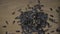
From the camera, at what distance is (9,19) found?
2.16m

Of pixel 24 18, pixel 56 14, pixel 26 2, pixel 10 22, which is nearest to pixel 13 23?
pixel 10 22

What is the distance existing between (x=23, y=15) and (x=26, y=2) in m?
0.20

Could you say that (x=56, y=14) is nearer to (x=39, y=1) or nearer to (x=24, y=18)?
(x=39, y=1)

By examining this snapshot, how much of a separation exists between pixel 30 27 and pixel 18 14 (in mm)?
267

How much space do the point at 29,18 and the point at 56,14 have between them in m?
0.39

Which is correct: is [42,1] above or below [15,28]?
above

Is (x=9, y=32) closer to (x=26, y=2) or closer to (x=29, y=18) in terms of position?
(x=29, y=18)

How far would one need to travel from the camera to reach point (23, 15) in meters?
2.11

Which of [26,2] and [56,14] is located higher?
[26,2]

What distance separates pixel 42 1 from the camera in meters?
2.10

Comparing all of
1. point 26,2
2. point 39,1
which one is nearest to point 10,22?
point 26,2

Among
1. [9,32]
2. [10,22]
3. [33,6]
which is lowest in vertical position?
[9,32]

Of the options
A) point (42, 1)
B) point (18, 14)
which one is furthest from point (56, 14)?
point (18, 14)

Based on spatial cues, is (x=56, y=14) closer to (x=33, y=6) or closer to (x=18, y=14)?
(x=33, y=6)
